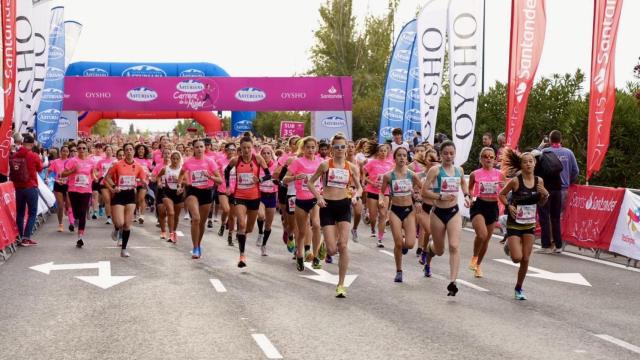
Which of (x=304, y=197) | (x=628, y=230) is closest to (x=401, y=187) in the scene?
(x=304, y=197)

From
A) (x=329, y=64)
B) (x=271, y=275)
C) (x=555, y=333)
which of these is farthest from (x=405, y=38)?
(x=329, y=64)

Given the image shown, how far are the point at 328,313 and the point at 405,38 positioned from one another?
57.9 feet

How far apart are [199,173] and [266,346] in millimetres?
6903

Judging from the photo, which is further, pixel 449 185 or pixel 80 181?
pixel 80 181

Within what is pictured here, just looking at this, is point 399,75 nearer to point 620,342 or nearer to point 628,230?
point 628,230

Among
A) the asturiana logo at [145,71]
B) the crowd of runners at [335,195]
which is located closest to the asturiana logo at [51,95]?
the crowd of runners at [335,195]

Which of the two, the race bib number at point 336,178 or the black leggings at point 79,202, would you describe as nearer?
the race bib number at point 336,178

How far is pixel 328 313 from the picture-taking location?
30.8ft

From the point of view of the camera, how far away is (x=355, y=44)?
234 feet

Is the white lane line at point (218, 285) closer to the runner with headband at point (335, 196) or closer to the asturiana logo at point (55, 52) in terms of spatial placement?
the runner with headband at point (335, 196)

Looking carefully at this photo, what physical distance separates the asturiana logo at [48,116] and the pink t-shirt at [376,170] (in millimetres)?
12071

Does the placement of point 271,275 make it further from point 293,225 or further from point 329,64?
point 329,64

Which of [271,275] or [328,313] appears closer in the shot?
[328,313]

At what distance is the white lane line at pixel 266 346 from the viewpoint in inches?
286
